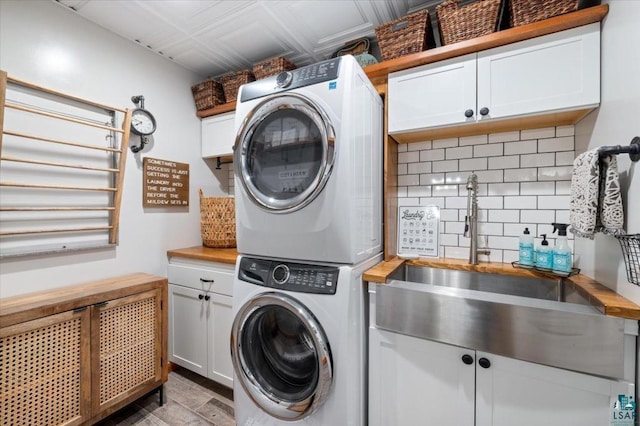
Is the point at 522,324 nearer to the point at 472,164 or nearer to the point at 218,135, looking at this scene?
the point at 472,164

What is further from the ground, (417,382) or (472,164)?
(472,164)

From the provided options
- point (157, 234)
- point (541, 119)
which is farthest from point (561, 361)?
point (157, 234)

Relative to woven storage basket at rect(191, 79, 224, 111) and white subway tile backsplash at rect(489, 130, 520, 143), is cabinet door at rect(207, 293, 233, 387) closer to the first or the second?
woven storage basket at rect(191, 79, 224, 111)

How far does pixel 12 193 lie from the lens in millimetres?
1554

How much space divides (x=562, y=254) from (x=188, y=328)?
2485 mm

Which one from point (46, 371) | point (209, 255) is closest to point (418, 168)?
point (209, 255)

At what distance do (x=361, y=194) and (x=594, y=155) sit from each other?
909 millimetres

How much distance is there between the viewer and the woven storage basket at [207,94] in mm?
2486

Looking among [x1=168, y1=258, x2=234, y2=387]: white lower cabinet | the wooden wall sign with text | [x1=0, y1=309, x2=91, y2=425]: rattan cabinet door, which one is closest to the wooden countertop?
[x1=168, y1=258, x2=234, y2=387]: white lower cabinet

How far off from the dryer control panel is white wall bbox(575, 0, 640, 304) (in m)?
1.11

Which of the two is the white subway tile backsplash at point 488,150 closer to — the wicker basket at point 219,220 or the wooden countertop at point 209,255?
the wooden countertop at point 209,255

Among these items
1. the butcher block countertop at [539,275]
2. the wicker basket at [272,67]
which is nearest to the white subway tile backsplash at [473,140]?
the butcher block countertop at [539,275]

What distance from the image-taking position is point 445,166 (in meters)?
1.87

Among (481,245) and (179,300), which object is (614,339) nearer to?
(481,245)
